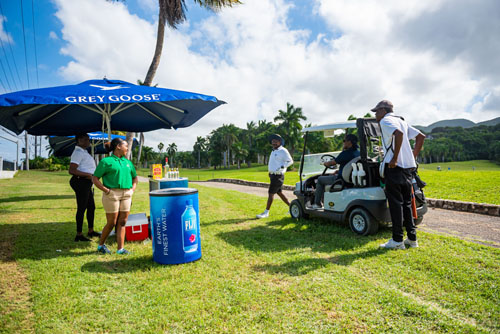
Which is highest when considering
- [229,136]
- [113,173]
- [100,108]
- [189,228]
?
[229,136]

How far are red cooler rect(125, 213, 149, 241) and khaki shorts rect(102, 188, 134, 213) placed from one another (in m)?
0.88

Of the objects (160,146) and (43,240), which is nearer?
(43,240)

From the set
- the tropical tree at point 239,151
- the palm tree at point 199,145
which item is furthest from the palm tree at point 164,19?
the palm tree at point 199,145

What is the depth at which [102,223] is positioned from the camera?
22.6ft

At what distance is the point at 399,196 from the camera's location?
14.4 ft

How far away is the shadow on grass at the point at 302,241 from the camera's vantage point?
3869 millimetres

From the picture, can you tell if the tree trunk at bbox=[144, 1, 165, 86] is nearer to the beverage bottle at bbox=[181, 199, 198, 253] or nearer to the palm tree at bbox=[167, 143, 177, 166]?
the beverage bottle at bbox=[181, 199, 198, 253]

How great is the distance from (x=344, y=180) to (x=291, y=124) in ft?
187

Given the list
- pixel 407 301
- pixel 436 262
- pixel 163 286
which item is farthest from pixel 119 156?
pixel 436 262

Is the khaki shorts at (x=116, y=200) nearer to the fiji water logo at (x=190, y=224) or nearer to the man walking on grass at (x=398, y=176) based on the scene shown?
the fiji water logo at (x=190, y=224)

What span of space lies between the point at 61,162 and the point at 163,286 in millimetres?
56919

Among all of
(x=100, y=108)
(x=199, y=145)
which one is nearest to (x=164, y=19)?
(x=100, y=108)

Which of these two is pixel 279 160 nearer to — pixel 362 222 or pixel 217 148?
pixel 362 222

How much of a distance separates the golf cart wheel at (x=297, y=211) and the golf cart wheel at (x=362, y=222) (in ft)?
4.67
